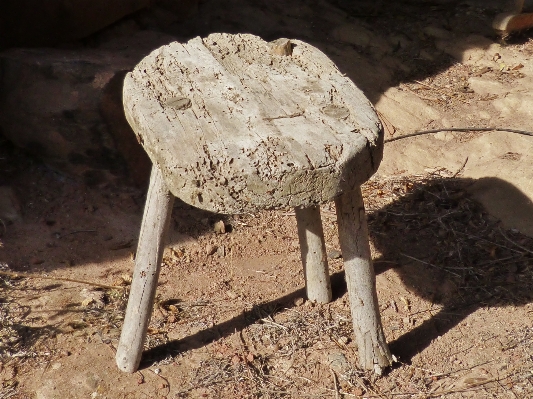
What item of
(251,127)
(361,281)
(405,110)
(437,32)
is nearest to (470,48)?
(437,32)

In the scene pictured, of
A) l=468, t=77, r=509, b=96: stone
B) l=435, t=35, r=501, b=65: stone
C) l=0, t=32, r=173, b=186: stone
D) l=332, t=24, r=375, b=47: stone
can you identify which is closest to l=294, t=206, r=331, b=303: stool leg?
l=0, t=32, r=173, b=186: stone

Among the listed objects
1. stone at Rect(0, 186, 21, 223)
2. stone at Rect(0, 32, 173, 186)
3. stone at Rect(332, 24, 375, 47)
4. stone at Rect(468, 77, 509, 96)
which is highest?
stone at Rect(0, 32, 173, 186)

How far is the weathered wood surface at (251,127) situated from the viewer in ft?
6.66

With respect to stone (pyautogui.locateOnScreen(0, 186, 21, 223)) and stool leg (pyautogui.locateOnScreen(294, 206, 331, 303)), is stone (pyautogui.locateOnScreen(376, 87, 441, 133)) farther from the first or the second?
stone (pyautogui.locateOnScreen(0, 186, 21, 223))

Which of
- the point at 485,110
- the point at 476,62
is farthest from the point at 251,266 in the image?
the point at 476,62

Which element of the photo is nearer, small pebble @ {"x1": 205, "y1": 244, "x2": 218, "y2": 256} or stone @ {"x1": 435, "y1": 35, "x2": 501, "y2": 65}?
small pebble @ {"x1": 205, "y1": 244, "x2": 218, "y2": 256}

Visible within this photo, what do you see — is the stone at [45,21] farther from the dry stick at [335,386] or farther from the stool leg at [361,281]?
the dry stick at [335,386]

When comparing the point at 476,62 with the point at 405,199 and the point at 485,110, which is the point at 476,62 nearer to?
the point at 485,110

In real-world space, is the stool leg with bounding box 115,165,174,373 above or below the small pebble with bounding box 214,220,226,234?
above

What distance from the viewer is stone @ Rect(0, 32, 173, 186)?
3.46m

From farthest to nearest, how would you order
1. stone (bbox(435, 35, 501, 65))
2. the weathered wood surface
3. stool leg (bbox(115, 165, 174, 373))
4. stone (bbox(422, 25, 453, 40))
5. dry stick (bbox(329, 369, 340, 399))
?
stone (bbox(422, 25, 453, 40))
stone (bbox(435, 35, 501, 65))
dry stick (bbox(329, 369, 340, 399))
stool leg (bbox(115, 165, 174, 373))
the weathered wood surface

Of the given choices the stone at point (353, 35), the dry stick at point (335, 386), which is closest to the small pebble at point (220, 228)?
the dry stick at point (335, 386)

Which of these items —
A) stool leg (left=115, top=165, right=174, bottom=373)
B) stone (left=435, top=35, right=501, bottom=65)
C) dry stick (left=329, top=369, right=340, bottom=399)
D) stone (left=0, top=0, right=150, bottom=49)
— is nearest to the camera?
stool leg (left=115, top=165, right=174, bottom=373)

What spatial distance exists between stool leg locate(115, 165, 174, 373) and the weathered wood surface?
0.63 feet
